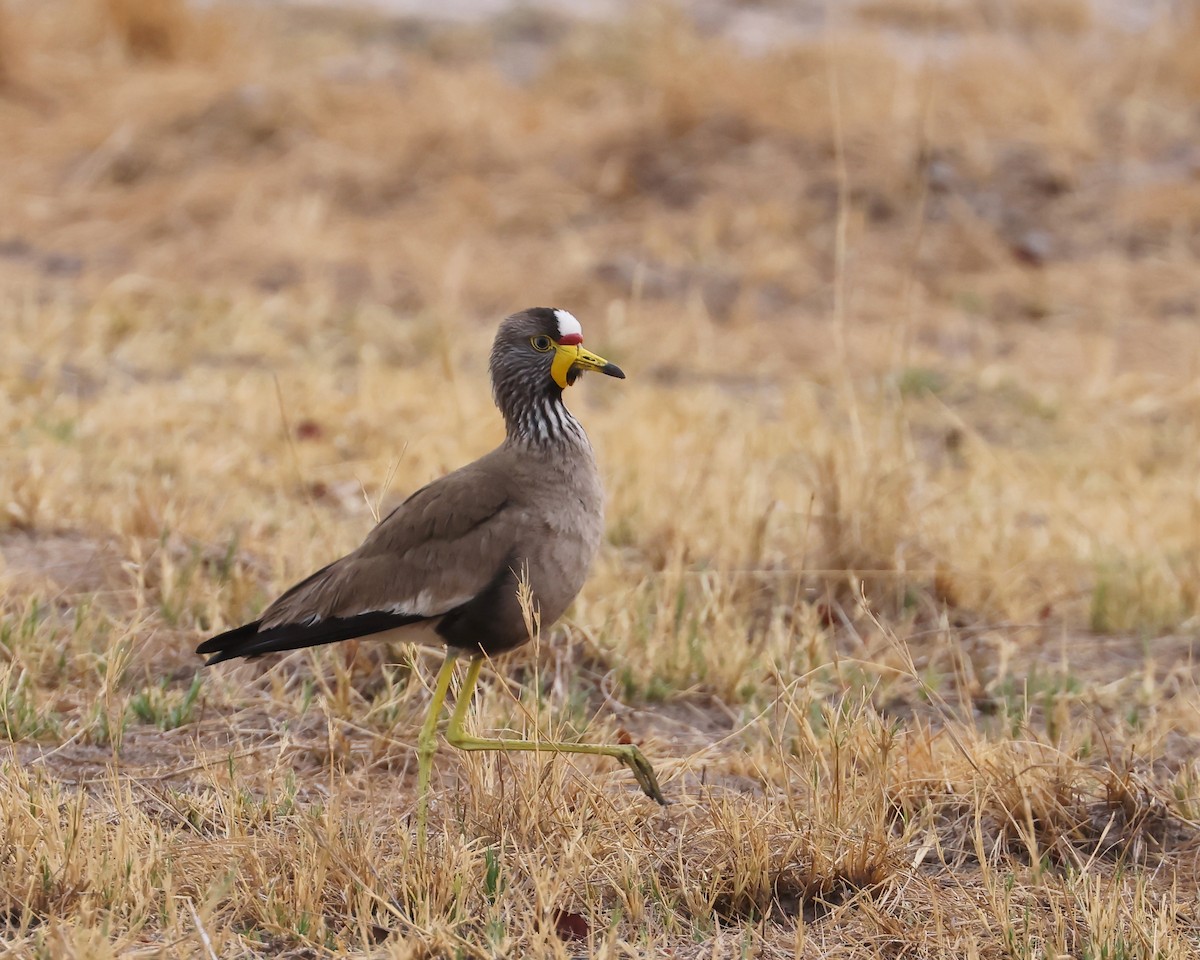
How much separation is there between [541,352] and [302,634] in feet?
2.90

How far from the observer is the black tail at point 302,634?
11.1 feet

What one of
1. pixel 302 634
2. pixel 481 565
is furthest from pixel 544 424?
pixel 302 634

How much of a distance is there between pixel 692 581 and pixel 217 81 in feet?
26.4

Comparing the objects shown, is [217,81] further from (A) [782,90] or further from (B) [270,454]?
(B) [270,454]

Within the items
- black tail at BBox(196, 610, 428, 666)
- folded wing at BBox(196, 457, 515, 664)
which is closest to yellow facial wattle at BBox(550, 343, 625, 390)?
folded wing at BBox(196, 457, 515, 664)

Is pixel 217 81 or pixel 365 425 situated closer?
pixel 365 425

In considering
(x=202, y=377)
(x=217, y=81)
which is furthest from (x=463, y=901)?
(x=217, y=81)

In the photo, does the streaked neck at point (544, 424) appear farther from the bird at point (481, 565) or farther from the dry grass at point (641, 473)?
the dry grass at point (641, 473)

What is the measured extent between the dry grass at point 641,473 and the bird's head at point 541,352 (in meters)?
0.70

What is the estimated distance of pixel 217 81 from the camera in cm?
1167

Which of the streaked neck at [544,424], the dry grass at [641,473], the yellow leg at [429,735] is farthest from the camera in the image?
the streaked neck at [544,424]

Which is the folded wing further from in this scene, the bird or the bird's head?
the bird's head

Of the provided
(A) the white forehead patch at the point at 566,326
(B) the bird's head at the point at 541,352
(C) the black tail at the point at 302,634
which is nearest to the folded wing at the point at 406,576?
(C) the black tail at the point at 302,634

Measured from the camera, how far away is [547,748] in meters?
3.33
